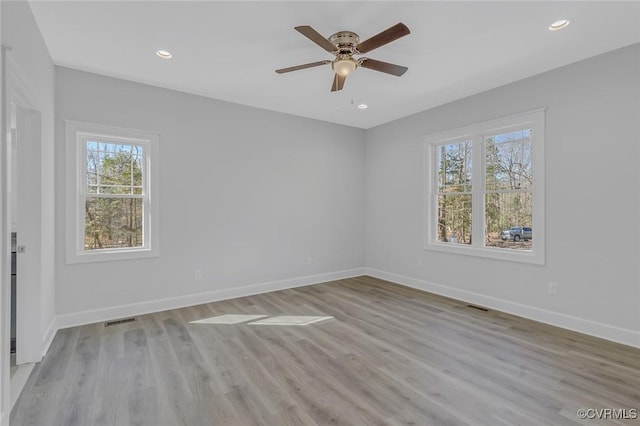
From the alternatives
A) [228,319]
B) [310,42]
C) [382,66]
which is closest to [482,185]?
[382,66]

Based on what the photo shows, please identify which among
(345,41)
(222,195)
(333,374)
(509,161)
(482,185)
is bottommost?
(333,374)

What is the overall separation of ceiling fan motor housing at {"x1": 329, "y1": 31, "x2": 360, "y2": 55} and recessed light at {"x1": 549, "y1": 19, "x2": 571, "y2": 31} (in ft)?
5.59

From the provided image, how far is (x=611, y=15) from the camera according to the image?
2625mm

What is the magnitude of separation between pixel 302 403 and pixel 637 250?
3491 mm

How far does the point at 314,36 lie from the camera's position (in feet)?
7.92

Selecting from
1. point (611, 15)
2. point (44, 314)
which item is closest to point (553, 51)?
point (611, 15)

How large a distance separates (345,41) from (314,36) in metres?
0.53

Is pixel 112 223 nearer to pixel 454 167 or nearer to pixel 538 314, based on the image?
pixel 454 167

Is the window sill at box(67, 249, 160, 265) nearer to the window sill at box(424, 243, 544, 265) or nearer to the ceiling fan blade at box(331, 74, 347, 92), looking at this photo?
the ceiling fan blade at box(331, 74, 347, 92)

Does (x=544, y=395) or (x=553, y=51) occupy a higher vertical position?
(x=553, y=51)

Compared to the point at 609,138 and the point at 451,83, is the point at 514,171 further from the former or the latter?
the point at 451,83

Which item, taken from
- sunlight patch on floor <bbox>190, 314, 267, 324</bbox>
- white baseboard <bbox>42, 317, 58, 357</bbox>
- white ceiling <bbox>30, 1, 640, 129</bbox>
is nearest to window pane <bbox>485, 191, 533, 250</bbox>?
white ceiling <bbox>30, 1, 640, 129</bbox>
